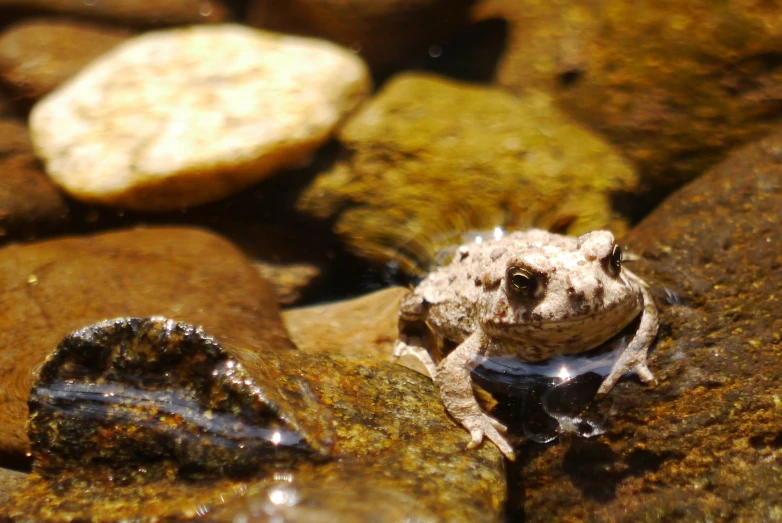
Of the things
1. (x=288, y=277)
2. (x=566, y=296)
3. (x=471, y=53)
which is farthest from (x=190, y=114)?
(x=566, y=296)

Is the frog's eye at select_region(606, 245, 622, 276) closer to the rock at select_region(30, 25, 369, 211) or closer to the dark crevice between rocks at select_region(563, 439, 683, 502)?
the dark crevice between rocks at select_region(563, 439, 683, 502)

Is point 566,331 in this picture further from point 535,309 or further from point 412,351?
point 412,351

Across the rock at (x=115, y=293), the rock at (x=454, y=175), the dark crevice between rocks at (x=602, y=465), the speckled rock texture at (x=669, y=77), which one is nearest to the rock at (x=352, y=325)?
the rock at (x=115, y=293)

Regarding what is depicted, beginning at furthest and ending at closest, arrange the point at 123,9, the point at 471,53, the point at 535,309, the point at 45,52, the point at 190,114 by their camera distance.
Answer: the point at 123,9, the point at 471,53, the point at 45,52, the point at 190,114, the point at 535,309

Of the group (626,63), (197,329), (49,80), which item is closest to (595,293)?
(197,329)

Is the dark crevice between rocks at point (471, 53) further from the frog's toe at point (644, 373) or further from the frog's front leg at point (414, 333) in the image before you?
the frog's toe at point (644, 373)
